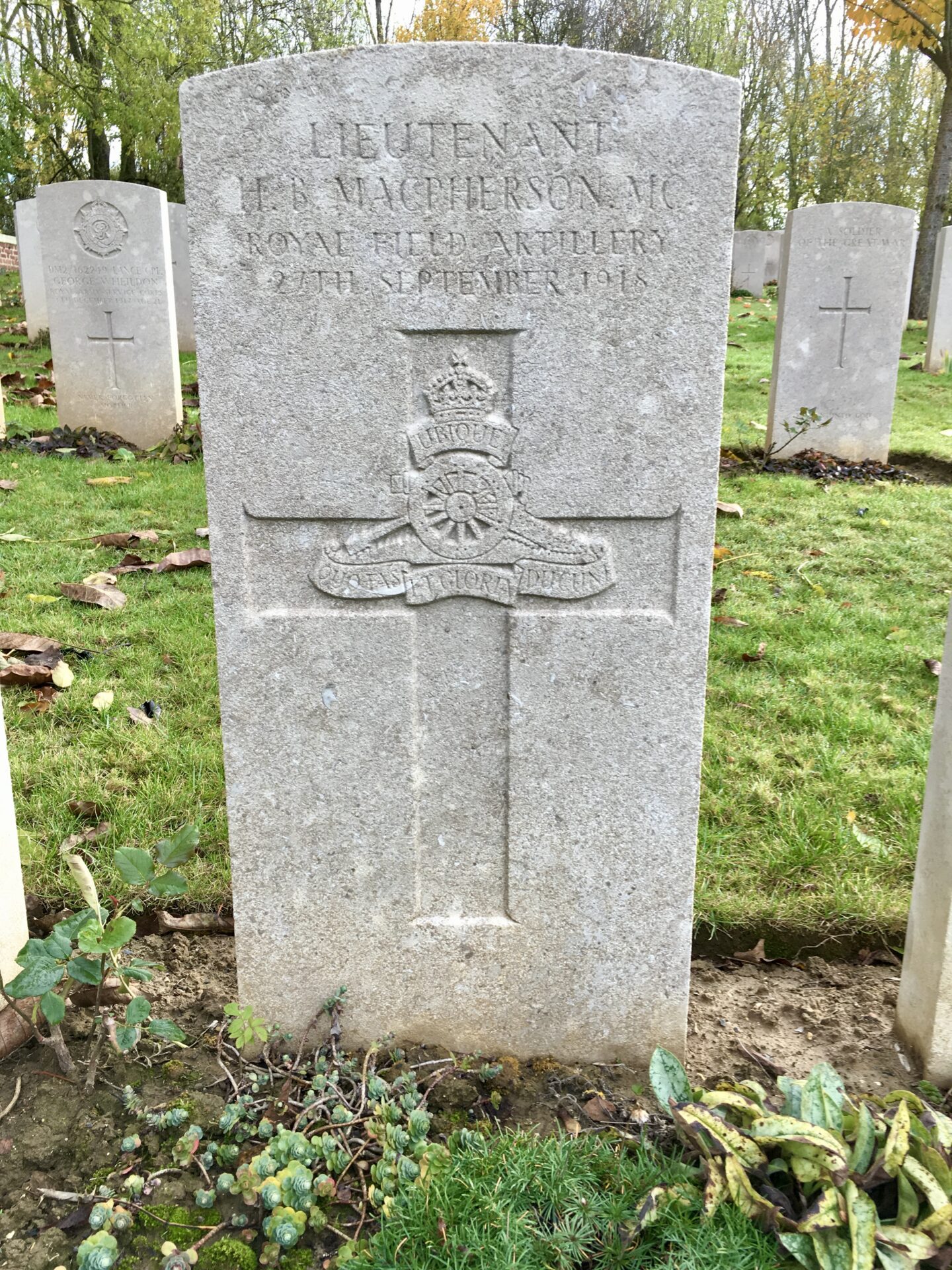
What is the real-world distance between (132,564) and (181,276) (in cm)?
862

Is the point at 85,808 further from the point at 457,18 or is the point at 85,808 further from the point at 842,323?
the point at 457,18

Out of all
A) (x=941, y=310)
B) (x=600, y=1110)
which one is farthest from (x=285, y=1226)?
(x=941, y=310)

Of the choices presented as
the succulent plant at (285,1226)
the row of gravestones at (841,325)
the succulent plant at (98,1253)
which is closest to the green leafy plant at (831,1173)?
the succulent plant at (285,1226)

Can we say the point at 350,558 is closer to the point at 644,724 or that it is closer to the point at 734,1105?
the point at 644,724

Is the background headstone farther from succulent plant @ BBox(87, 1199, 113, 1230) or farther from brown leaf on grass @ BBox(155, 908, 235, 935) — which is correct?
succulent plant @ BBox(87, 1199, 113, 1230)

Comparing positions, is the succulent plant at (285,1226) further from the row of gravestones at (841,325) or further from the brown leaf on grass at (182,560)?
the row of gravestones at (841,325)

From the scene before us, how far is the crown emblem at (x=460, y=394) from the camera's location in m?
1.88

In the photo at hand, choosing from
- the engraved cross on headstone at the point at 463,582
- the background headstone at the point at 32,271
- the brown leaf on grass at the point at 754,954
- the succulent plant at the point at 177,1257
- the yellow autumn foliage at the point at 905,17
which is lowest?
the brown leaf on grass at the point at 754,954

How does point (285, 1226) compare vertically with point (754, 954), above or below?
above

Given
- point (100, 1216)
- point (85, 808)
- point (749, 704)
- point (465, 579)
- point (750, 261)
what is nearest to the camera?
point (100, 1216)

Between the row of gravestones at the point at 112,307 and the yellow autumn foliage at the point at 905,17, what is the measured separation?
9.93 meters

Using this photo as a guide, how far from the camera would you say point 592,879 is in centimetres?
217

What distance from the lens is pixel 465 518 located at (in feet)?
6.42

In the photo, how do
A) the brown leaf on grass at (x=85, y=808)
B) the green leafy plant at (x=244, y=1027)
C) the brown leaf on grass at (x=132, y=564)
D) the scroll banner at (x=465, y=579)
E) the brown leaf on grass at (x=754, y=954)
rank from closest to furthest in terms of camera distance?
1. the scroll banner at (x=465, y=579)
2. the green leafy plant at (x=244, y=1027)
3. the brown leaf on grass at (x=754, y=954)
4. the brown leaf on grass at (x=85, y=808)
5. the brown leaf on grass at (x=132, y=564)
